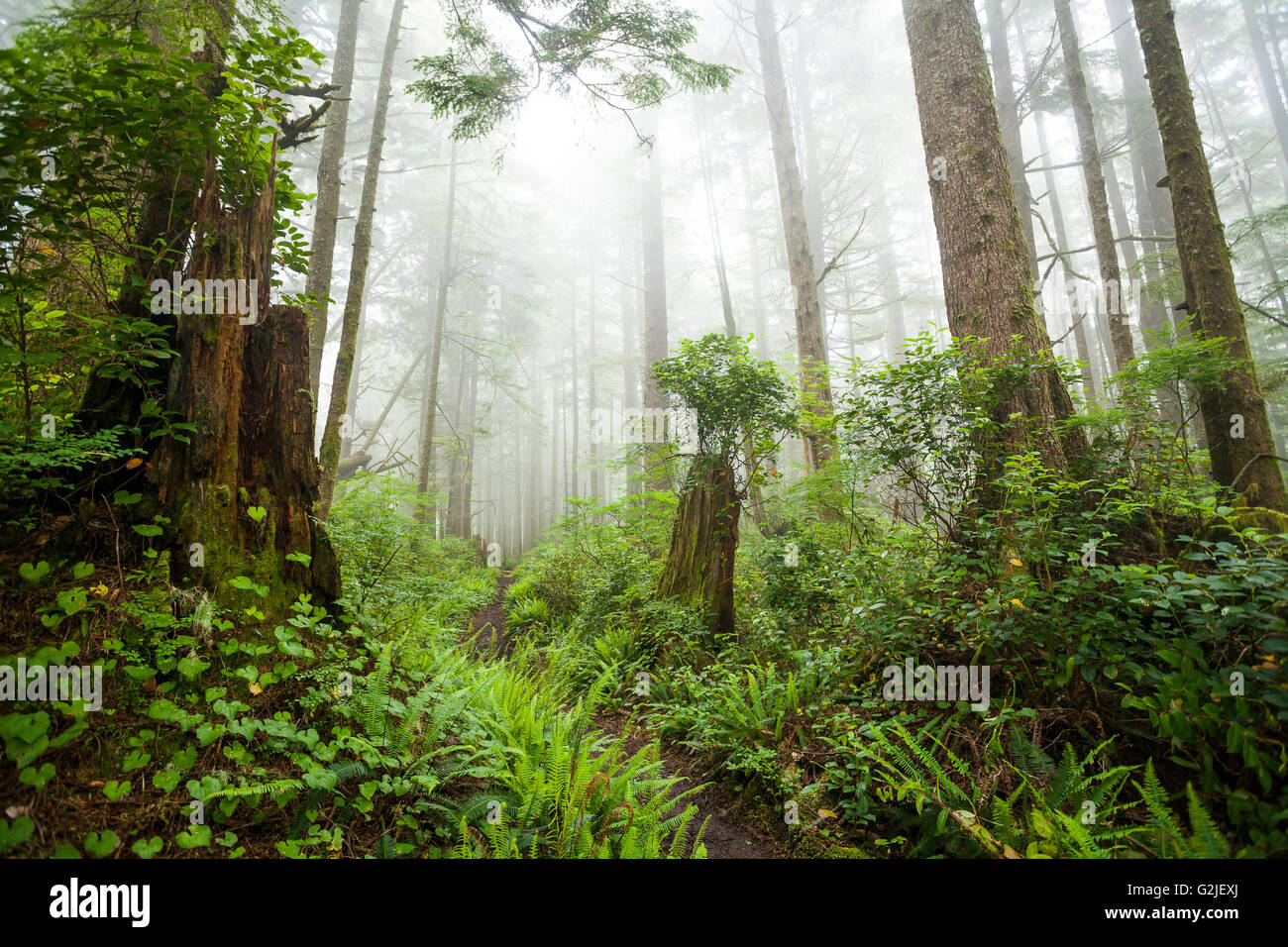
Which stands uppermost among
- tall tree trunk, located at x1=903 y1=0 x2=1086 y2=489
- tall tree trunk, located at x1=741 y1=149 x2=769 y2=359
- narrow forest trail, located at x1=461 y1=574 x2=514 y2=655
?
tall tree trunk, located at x1=741 y1=149 x2=769 y2=359

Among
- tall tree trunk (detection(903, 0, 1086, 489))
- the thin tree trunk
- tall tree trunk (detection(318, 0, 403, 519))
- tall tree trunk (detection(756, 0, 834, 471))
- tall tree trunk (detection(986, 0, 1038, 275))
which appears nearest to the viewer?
tall tree trunk (detection(903, 0, 1086, 489))

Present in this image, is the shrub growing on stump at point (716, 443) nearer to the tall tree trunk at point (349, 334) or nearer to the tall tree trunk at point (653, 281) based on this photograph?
the tall tree trunk at point (349, 334)

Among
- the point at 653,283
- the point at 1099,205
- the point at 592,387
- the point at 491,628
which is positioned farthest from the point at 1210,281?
the point at 592,387

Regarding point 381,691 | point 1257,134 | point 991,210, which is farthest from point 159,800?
point 1257,134

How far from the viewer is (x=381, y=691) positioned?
9.86 feet

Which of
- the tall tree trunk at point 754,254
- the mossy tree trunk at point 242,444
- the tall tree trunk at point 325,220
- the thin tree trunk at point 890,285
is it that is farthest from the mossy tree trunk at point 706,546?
the thin tree trunk at point 890,285

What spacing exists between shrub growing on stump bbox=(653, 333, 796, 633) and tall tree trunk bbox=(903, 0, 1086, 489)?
2.14 meters

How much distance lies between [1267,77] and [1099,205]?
29.9 m

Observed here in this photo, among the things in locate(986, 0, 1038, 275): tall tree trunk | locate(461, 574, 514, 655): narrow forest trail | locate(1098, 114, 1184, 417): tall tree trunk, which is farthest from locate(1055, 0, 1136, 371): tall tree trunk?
locate(461, 574, 514, 655): narrow forest trail

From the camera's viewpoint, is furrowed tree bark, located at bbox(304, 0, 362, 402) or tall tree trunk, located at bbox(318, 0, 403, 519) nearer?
tall tree trunk, located at bbox(318, 0, 403, 519)

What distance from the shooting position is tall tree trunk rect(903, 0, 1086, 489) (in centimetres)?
461

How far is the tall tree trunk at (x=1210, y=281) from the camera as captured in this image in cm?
430

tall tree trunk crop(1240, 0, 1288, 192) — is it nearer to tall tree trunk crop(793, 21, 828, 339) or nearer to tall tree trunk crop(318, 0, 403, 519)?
tall tree trunk crop(793, 21, 828, 339)

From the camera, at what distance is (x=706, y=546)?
21.4ft
